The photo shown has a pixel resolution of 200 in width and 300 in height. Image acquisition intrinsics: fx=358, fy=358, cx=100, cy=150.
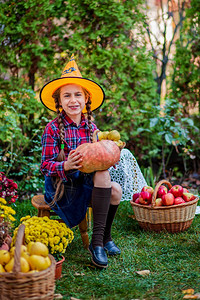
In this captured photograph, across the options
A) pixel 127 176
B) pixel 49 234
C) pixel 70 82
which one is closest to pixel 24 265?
pixel 49 234

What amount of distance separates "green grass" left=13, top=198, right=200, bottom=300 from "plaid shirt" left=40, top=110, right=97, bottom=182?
70 centimetres

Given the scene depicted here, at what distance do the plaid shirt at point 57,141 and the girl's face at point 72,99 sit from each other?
0.12 m

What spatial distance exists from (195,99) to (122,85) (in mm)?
1335

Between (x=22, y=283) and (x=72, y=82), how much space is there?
1641mm

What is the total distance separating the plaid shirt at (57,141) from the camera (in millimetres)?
2689

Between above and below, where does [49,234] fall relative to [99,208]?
below

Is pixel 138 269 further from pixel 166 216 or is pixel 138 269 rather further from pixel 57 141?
pixel 57 141

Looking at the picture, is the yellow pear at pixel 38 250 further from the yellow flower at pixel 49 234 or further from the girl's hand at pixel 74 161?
the girl's hand at pixel 74 161

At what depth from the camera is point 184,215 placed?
10.5ft

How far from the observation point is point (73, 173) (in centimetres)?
278

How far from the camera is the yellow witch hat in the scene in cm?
285

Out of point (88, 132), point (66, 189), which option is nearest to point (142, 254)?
point (66, 189)

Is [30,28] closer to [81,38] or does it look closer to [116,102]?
[81,38]

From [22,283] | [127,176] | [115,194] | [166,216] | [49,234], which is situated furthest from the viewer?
[127,176]
